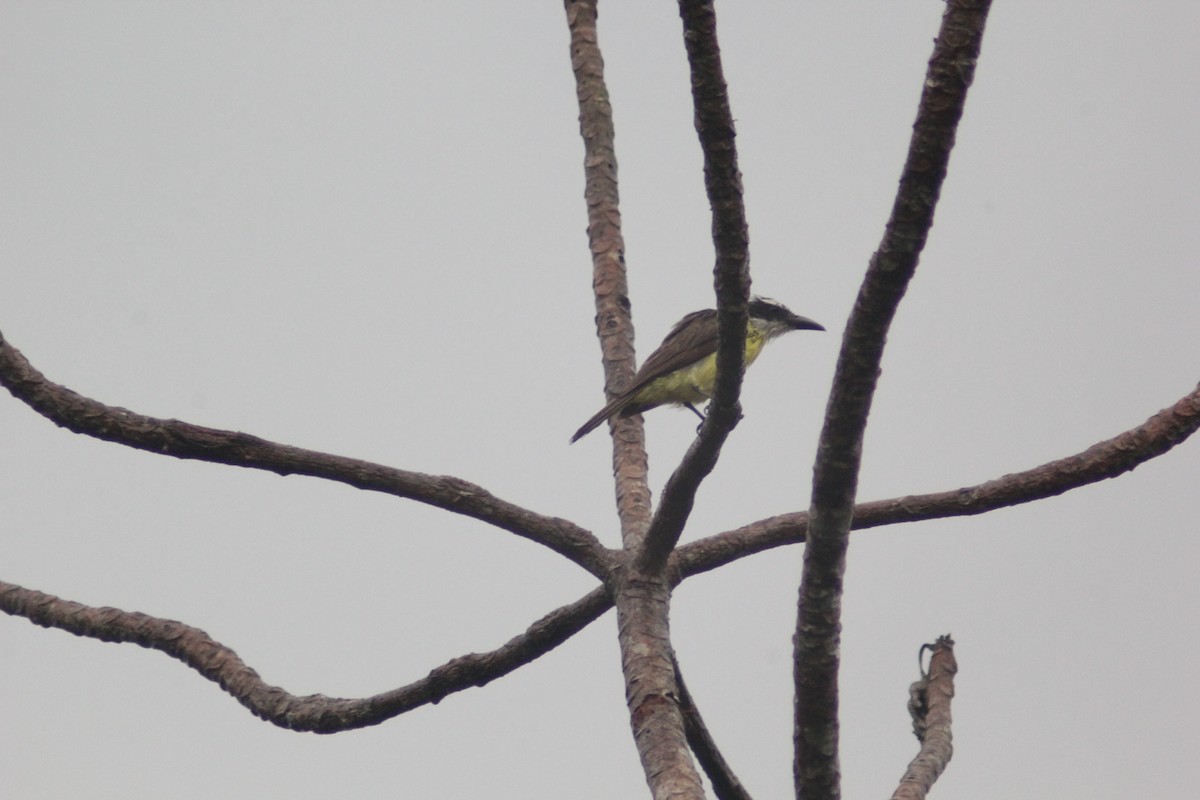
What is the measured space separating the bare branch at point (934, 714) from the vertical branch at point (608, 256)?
3.03 feet

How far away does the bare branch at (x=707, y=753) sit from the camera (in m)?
3.52

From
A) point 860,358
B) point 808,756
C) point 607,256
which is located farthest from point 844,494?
point 607,256

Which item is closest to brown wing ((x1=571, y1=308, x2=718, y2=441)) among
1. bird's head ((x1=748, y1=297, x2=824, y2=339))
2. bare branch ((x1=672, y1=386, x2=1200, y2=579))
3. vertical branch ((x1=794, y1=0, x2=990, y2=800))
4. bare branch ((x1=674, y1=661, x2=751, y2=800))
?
bird's head ((x1=748, y1=297, x2=824, y2=339))

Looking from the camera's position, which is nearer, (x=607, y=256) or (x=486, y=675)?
(x=486, y=675)

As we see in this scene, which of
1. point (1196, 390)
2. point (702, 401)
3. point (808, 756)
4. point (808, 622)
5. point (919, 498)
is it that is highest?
Result: point (702, 401)

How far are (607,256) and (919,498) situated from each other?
1.86 meters

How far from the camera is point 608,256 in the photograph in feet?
16.7

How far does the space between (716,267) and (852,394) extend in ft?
1.75

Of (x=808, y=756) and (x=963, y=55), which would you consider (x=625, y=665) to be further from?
(x=963, y=55)

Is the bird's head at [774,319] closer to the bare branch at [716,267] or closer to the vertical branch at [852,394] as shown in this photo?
the bare branch at [716,267]

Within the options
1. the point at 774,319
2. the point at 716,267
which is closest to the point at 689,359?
the point at 774,319

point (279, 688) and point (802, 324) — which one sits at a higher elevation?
point (802, 324)

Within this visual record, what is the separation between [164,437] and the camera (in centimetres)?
324

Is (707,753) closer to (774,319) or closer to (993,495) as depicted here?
(993,495)
